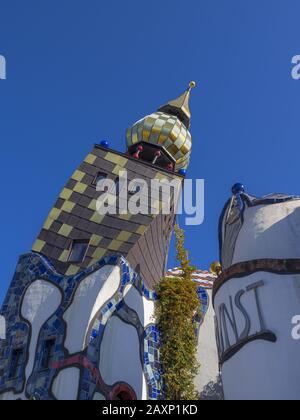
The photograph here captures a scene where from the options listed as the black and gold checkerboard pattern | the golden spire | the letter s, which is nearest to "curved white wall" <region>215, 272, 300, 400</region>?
the letter s

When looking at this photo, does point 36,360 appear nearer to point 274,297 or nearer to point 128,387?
point 128,387

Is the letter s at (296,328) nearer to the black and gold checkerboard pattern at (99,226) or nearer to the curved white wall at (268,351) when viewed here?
the curved white wall at (268,351)

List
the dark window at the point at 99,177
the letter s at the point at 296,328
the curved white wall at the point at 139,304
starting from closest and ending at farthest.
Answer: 1. the letter s at the point at 296,328
2. the curved white wall at the point at 139,304
3. the dark window at the point at 99,177

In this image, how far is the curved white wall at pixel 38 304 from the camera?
7197mm

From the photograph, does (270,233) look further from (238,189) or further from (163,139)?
(163,139)

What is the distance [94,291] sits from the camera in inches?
283

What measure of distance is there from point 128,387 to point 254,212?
2.85 metres

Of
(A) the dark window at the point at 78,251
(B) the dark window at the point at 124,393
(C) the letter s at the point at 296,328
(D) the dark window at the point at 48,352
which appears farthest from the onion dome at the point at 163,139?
(C) the letter s at the point at 296,328

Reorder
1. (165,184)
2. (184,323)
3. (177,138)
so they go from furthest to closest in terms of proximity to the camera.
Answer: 1. (177,138)
2. (165,184)
3. (184,323)

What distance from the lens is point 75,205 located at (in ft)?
28.3

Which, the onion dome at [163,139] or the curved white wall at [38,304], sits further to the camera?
the onion dome at [163,139]

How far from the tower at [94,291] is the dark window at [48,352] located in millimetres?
13

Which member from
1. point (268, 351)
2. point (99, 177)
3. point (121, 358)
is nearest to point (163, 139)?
point (99, 177)

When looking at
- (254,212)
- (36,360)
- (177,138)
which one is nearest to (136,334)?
(36,360)
